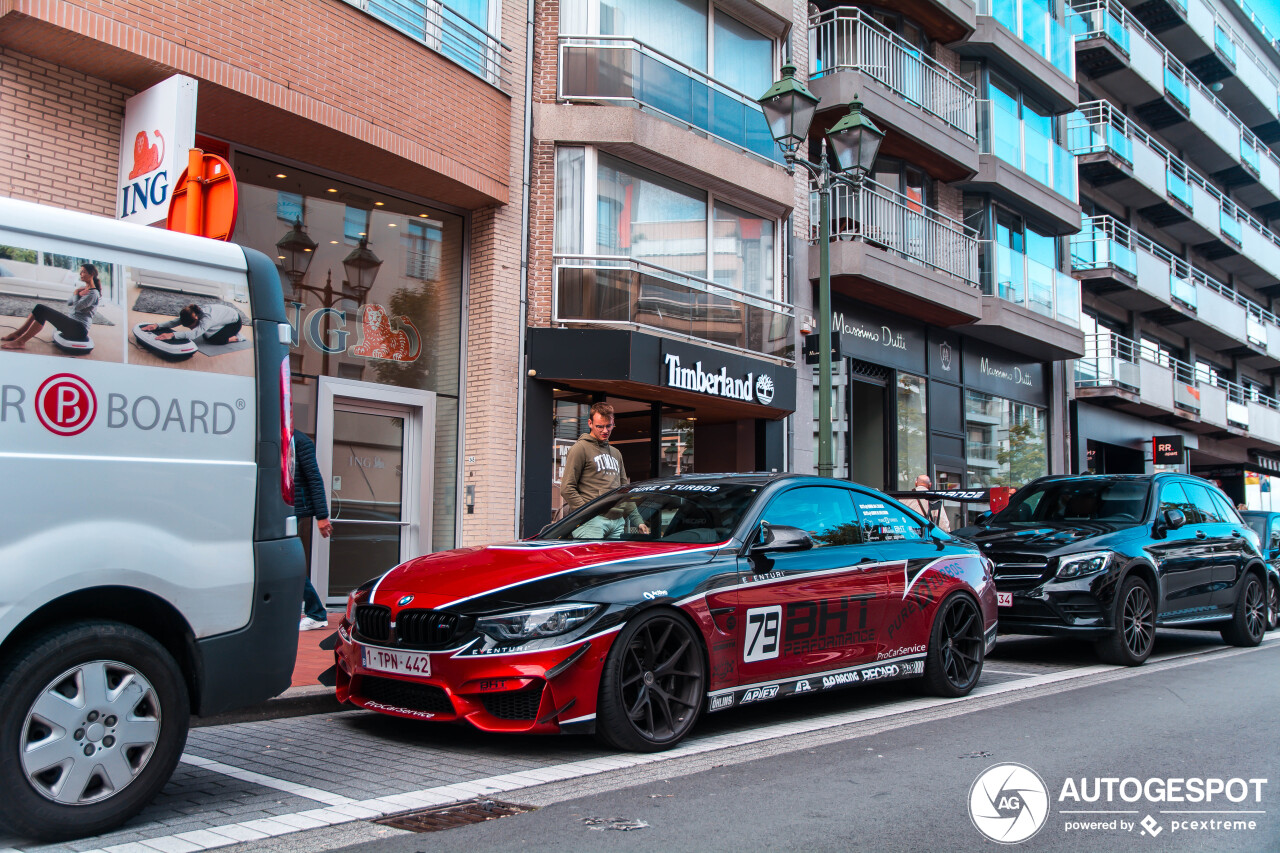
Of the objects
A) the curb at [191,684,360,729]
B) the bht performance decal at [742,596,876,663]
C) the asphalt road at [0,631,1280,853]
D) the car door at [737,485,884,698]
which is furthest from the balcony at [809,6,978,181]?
the curb at [191,684,360,729]

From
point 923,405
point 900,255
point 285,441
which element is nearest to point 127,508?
point 285,441

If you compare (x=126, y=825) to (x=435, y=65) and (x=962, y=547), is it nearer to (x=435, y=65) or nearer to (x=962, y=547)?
(x=962, y=547)

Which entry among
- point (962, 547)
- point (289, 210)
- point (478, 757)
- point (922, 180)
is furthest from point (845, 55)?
point (478, 757)

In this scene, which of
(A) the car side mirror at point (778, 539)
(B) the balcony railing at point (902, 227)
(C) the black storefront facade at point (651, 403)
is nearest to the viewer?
(A) the car side mirror at point (778, 539)

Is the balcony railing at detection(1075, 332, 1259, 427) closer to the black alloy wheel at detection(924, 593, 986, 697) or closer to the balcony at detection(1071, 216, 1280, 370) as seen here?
the balcony at detection(1071, 216, 1280, 370)

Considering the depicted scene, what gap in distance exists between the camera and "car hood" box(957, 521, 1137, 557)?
31.5 ft

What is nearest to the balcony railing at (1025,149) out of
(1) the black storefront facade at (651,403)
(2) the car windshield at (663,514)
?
(1) the black storefront facade at (651,403)

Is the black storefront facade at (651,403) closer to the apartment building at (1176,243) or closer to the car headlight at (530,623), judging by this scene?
the car headlight at (530,623)

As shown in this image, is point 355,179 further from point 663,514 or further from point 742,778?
point 742,778

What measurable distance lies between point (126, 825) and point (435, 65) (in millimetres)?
9765

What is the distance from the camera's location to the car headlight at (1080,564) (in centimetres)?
938

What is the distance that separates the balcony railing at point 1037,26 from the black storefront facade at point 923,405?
668cm

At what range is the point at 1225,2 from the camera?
38.6 meters

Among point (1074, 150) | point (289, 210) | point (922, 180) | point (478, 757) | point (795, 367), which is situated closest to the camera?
point (478, 757)
